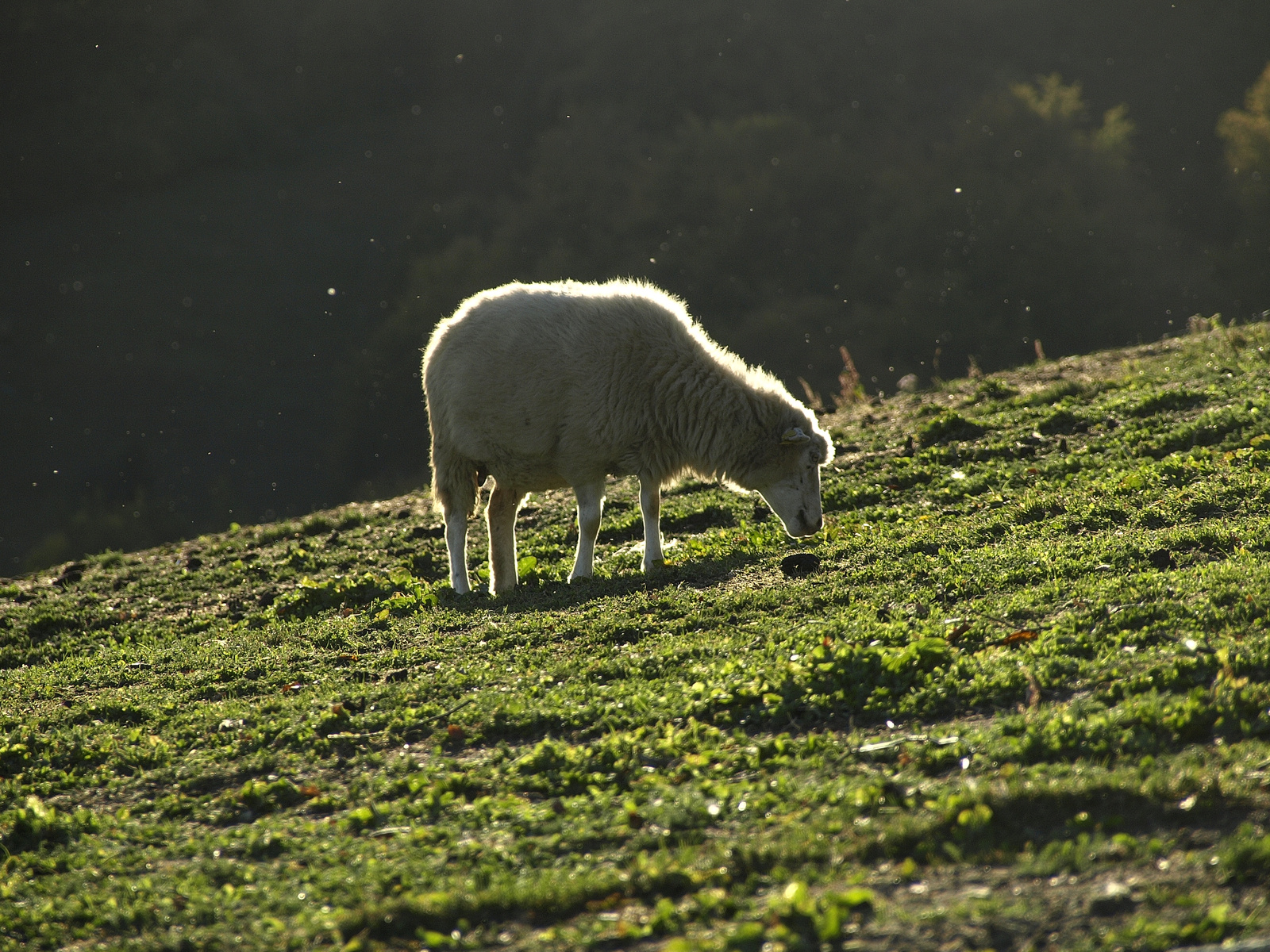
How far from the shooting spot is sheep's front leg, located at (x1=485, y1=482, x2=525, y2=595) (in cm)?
947

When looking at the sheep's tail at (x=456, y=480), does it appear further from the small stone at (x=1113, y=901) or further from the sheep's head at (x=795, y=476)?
the small stone at (x=1113, y=901)

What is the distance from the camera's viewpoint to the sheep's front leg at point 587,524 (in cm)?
927

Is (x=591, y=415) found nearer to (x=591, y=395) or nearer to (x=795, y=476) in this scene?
(x=591, y=395)

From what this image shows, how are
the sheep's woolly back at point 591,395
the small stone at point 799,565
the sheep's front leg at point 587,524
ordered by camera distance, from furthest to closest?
the sheep's front leg at point 587,524 < the sheep's woolly back at point 591,395 < the small stone at point 799,565

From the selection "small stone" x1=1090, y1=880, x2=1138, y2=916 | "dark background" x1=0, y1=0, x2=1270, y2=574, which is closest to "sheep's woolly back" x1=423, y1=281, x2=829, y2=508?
"small stone" x1=1090, y1=880, x2=1138, y2=916

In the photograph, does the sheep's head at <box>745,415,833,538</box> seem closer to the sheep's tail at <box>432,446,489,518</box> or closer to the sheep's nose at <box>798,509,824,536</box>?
the sheep's nose at <box>798,509,824,536</box>

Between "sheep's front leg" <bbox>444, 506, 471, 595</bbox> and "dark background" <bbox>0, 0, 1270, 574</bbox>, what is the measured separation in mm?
28292

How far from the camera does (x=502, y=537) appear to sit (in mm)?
9484

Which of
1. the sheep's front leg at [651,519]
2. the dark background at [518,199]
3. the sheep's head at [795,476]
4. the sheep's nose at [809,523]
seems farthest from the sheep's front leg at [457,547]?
the dark background at [518,199]

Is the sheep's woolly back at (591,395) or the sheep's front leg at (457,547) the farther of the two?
the sheep's front leg at (457,547)

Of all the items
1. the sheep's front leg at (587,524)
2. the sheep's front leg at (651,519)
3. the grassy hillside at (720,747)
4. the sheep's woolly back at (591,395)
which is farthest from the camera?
the sheep's front leg at (651,519)

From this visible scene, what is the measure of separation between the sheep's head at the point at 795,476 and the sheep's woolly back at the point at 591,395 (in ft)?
0.08

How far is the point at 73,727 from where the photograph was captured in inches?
263

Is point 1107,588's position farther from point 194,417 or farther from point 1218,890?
point 194,417
